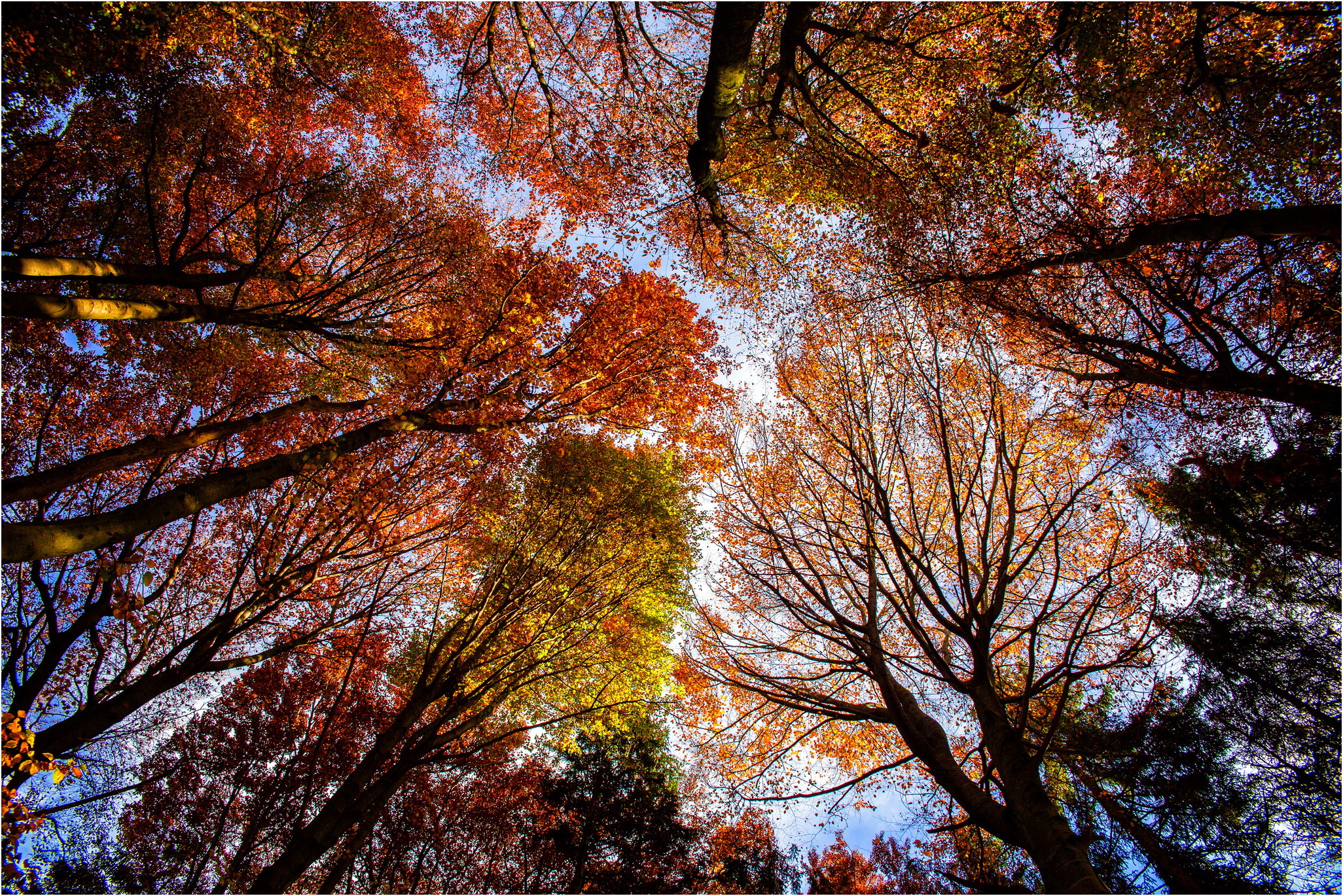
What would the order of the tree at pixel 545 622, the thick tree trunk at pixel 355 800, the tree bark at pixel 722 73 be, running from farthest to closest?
the tree at pixel 545 622, the tree bark at pixel 722 73, the thick tree trunk at pixel 355 800

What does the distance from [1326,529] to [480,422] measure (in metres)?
12.0

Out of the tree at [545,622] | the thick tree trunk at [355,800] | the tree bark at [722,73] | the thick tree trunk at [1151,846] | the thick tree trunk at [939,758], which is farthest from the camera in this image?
the thick tree trunk at [1151,846]

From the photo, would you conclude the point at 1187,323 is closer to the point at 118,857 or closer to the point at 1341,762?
the point at 1341,762

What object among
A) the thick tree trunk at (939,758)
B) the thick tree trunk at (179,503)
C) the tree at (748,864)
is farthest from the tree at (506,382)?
the tree at (748,864)

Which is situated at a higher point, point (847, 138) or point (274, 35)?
point (274, 35)

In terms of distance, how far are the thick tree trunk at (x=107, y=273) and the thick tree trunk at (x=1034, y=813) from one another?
29.8ft

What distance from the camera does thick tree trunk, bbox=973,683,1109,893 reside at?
3271mm

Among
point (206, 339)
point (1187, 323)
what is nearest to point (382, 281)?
point (206, 339)

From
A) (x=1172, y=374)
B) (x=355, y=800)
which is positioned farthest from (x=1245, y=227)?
(x=355, y=800)

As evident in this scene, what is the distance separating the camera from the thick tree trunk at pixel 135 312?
4.06 meters

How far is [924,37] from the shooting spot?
28.0ft

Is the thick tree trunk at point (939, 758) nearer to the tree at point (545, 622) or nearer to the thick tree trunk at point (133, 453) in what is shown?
the tree at point (545, 622)

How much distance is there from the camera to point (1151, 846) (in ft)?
23.6

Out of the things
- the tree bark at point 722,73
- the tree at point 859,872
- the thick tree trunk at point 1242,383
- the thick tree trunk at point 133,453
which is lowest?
the tree at point 859,872
